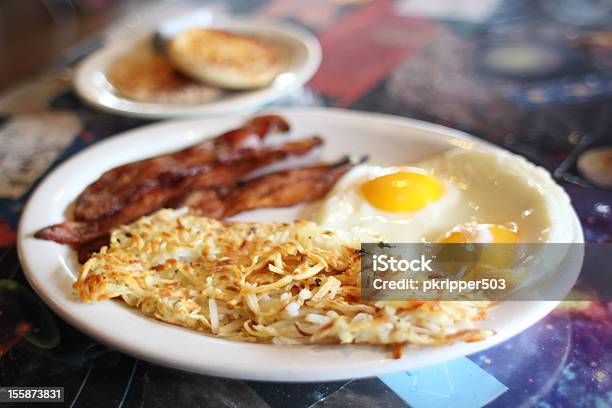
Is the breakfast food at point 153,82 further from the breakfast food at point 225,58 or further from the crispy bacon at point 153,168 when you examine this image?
the crispy bacon at point 153,168

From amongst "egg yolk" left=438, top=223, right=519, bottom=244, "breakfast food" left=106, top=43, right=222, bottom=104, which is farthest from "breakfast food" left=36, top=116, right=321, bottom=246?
"egg yolk" left=438, top=223, right=519, bottom=244

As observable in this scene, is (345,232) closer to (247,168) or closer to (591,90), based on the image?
(247,168)

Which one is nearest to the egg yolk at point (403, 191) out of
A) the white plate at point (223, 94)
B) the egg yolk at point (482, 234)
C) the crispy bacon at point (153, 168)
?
the egg yolk at point (482, 234)

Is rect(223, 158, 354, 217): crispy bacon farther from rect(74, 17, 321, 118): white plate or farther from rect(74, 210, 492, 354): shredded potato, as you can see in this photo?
rect(74, 17, 321, 118): white plate

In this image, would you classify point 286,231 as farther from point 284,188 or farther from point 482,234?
point 482,234

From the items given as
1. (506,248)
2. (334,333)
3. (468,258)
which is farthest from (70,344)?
(506,248)

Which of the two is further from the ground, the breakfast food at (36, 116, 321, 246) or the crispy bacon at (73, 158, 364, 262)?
the breakfast food at (36, 116, 321, 246)

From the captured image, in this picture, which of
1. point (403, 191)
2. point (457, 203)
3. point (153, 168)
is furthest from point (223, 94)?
point (457, 203)
